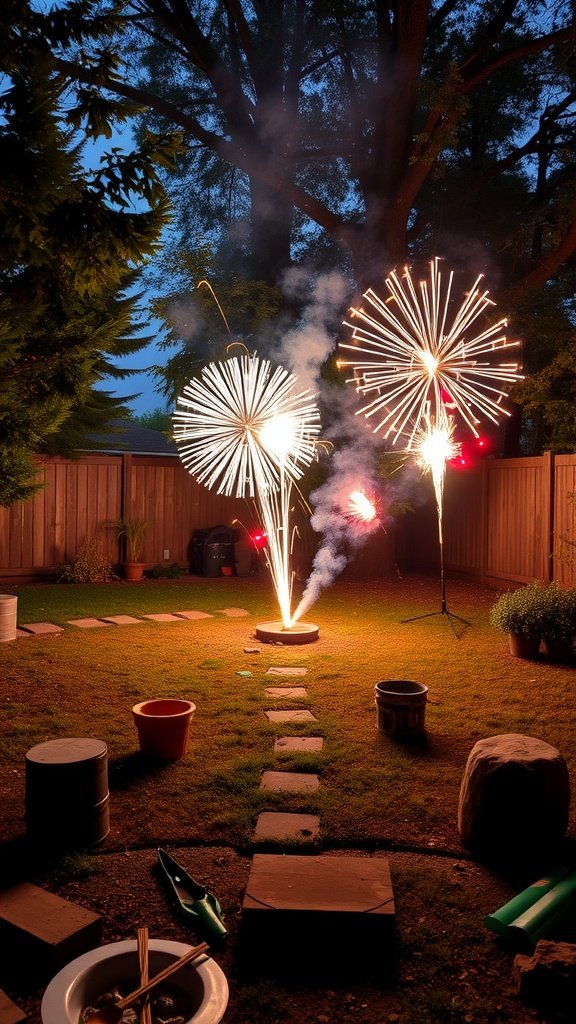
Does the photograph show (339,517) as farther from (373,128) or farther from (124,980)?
(124,980)

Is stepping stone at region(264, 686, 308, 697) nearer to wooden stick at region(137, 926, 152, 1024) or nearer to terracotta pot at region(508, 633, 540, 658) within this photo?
terracotta pot at region(508, 633, 540, 658)

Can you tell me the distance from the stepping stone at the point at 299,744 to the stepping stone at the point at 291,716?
34 cm

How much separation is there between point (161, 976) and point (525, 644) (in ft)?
18.8

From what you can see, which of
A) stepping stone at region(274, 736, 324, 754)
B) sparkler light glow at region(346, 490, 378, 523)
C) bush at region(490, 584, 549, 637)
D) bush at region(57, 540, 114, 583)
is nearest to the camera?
stepping stone at region(274, 736, 324, 754)

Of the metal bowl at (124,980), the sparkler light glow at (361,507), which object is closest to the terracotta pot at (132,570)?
the sparkler light glow at (361,507)

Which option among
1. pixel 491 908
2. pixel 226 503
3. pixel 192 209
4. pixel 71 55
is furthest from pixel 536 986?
pixel 192 209

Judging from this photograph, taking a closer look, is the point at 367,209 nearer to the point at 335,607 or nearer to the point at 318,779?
the point at 335,607

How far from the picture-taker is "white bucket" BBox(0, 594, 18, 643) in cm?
763

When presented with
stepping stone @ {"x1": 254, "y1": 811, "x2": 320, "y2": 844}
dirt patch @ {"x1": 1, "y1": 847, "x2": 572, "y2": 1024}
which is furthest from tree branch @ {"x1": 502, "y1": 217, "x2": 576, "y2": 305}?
dirt patch @ {"x1": 1, "y1": 847, "x2": 572, "y2": 1024}

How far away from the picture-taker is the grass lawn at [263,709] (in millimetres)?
3689

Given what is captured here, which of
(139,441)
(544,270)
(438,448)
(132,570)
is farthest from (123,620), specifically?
(139,441)

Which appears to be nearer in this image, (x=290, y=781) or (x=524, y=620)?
(x=290, y=781)

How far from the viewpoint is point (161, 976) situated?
224cm

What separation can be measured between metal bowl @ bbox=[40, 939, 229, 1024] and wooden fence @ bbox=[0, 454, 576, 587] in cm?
820
